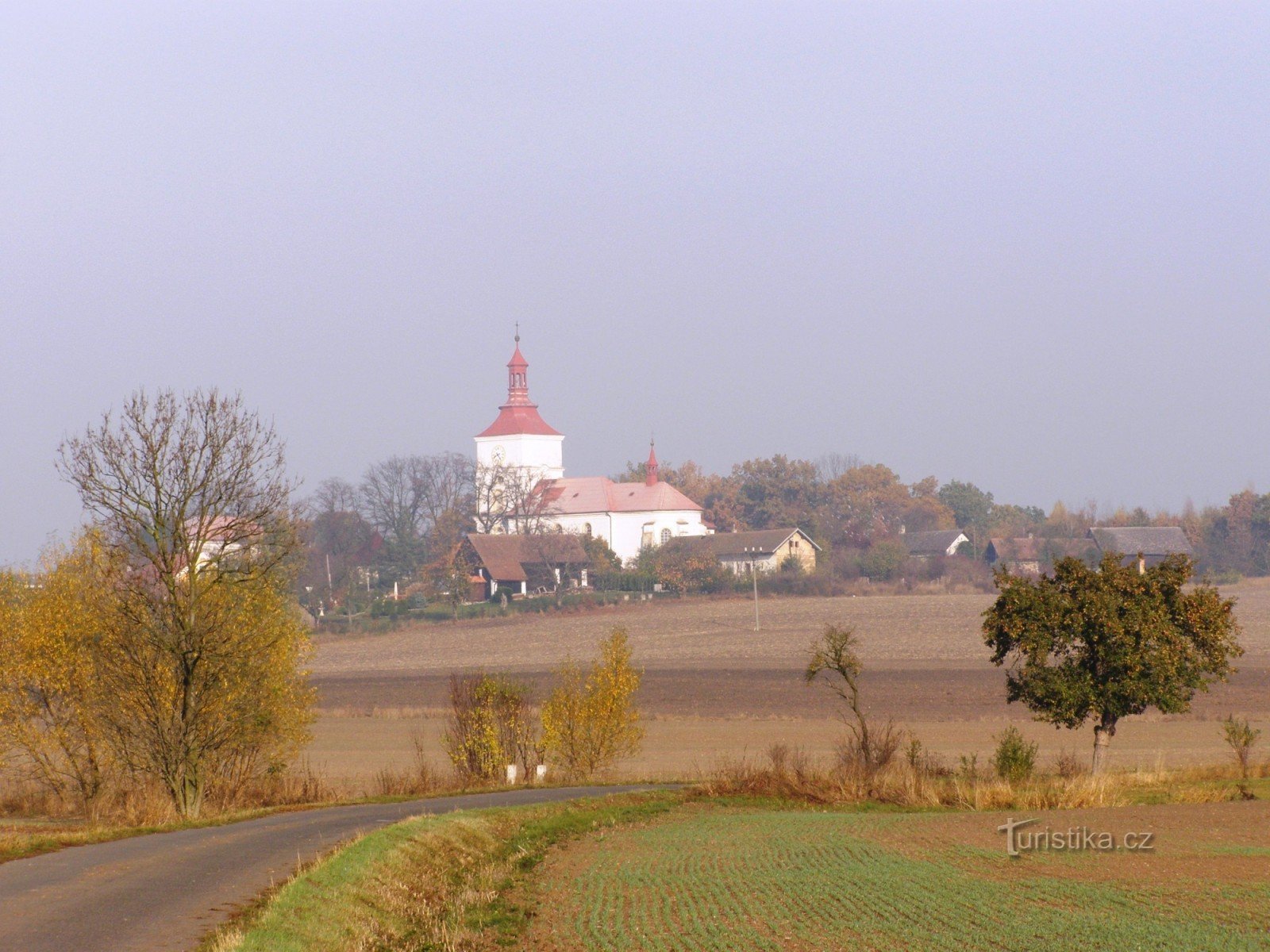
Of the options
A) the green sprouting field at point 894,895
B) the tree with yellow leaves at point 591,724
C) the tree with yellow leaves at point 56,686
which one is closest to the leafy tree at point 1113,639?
the green sprouting field at point 894,895

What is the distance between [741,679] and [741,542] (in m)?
63.7

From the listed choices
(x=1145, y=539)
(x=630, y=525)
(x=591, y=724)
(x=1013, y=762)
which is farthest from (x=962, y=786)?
(x=1145, y=539)

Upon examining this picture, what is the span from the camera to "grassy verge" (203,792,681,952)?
12500 mm

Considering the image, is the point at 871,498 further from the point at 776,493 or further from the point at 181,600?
the point at 181,600

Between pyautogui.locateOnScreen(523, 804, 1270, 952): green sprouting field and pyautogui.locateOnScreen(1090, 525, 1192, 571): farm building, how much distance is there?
116 meters

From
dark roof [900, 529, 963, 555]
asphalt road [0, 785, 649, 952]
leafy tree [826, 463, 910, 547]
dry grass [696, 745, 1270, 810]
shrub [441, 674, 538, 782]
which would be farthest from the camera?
leafy tree [826, 463, 910, 547]

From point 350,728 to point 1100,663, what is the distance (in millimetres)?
30573

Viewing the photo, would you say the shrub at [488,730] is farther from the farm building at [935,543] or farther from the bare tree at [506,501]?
the farm building at [935,543]

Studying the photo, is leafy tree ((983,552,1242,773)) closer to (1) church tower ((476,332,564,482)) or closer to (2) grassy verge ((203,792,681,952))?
(2) grassy verge ((203,792,681,952))

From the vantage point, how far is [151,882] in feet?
48.4

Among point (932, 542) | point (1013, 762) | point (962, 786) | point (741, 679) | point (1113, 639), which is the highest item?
point (932, 542)

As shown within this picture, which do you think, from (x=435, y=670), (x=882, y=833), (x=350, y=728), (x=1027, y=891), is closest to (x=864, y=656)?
(x=435, y=670)

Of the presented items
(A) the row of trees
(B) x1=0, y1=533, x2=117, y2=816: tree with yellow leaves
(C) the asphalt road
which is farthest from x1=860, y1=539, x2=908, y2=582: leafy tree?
(C) the asphalt road

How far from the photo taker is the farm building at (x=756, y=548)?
123688 millimetres
